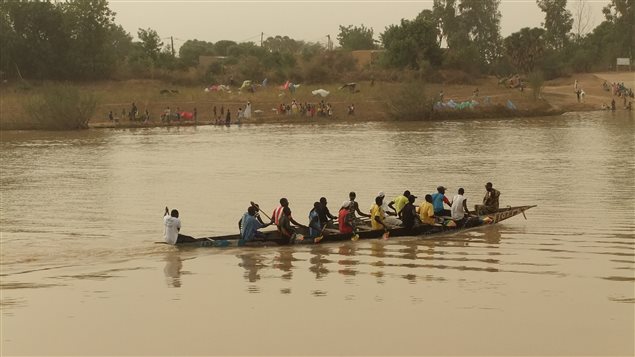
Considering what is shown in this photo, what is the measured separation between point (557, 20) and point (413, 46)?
2360 cm

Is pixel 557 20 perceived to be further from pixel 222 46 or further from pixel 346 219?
pixel 346 219

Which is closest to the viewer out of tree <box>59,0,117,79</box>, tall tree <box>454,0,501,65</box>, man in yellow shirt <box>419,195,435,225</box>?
man in yellow shirt <box>419,195,435,225</box>

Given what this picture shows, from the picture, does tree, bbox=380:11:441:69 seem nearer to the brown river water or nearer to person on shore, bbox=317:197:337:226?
the brown river water

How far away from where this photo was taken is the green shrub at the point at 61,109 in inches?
1842

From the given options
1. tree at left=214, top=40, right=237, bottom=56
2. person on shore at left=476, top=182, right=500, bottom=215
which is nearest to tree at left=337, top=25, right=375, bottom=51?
tree at left=214, top=40, right=237, bottom=56

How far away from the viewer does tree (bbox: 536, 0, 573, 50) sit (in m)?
78.4

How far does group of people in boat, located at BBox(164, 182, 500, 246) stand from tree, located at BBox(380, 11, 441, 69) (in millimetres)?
43075

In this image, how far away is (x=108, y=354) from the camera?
10.6 m

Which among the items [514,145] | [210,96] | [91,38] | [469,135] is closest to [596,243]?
[514,145]

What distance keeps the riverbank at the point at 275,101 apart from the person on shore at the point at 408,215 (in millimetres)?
33673

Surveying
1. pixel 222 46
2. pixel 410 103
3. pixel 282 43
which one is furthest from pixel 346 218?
pixel 282 43

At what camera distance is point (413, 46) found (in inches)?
2382

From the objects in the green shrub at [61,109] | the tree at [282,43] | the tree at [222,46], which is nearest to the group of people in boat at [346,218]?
the green shrub at [61,109]

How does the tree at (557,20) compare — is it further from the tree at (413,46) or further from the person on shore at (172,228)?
the person on shore at (172,228)
